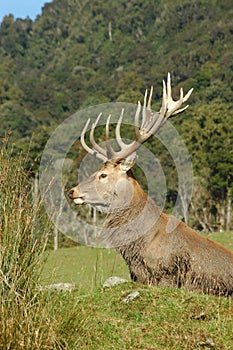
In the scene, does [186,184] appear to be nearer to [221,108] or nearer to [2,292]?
[221,108]

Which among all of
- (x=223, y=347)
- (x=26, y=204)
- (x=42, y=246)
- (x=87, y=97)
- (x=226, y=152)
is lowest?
(x=223, y=347)

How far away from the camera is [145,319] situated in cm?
594

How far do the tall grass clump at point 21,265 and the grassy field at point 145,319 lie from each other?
25cm

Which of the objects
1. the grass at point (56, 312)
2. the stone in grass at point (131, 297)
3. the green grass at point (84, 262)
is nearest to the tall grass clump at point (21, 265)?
the grass at point (56, 312)

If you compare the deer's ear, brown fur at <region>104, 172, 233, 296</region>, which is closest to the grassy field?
brown fur at <region>104, 172, 233, 296</region>

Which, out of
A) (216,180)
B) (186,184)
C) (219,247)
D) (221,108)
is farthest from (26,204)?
(221,108)

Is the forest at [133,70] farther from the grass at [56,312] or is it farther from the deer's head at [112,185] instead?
the grass at [56,312]

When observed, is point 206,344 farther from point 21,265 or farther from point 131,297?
point 21,265

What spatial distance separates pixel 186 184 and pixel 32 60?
11356 centimetres

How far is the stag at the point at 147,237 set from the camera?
7.43m

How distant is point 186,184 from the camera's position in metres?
41.7

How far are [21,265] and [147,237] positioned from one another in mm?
2509

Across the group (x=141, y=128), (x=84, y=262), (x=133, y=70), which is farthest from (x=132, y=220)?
(x=133, y=70)

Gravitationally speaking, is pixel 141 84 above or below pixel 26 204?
above
